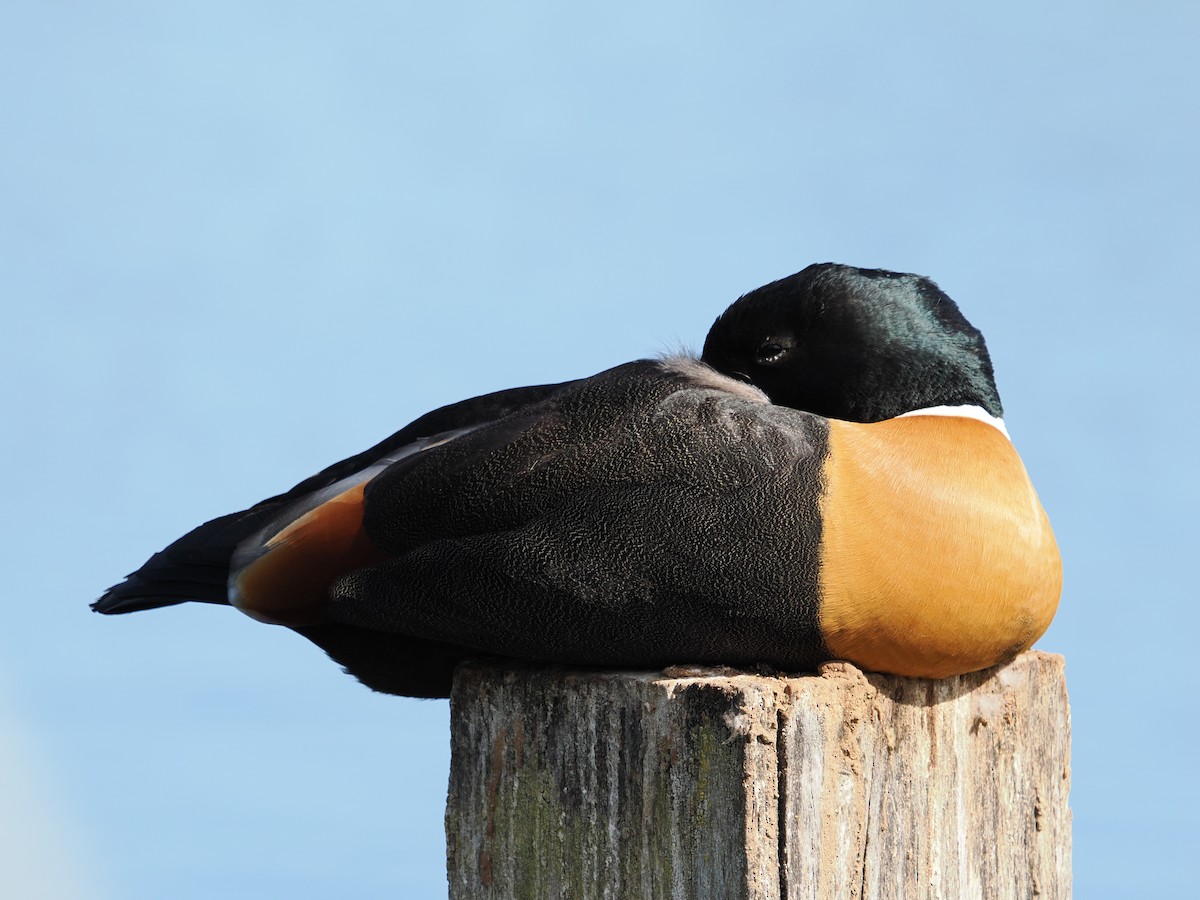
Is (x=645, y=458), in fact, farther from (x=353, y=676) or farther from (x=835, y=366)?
(x=353, y=676)

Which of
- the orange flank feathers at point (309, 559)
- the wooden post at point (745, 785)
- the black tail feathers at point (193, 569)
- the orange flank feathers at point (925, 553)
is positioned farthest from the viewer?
the black tail feathers at point (193, 569)

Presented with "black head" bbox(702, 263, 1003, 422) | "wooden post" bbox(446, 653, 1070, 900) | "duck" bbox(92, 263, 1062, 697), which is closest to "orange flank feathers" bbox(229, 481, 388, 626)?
"duck" bbox(92, 263, 1062, 697)

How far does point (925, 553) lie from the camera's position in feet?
11.3

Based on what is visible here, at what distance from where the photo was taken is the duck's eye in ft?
12.8

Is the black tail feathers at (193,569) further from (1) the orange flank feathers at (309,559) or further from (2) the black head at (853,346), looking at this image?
(2) the black head at (853,346)

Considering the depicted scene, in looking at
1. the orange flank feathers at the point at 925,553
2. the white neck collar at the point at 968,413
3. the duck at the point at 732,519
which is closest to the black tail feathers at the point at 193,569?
the duck at the point at 732,519

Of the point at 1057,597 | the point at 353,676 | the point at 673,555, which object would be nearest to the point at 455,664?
the point at 353,676

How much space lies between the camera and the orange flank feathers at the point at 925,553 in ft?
11.2

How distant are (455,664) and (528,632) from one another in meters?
0.54

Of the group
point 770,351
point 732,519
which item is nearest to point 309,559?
point 732,519

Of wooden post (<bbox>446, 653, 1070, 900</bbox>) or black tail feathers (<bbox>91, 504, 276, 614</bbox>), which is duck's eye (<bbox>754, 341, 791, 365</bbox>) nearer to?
wooden post (<bbox>446, 653, 1070, 900</bbox>)

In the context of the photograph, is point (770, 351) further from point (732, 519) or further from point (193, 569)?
point (193, 569)

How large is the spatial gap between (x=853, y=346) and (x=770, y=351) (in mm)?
202

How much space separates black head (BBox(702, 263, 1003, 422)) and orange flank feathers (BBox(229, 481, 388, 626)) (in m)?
1.00
